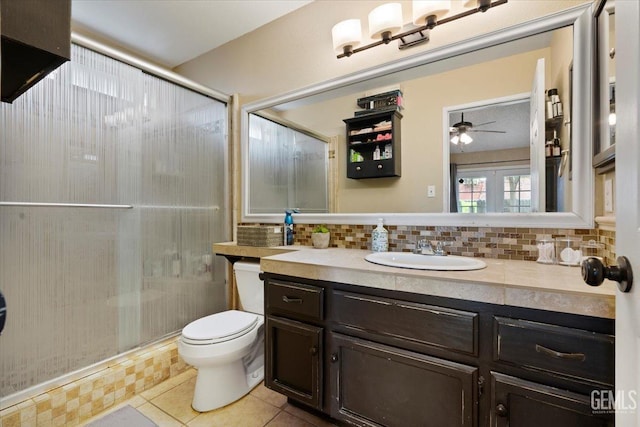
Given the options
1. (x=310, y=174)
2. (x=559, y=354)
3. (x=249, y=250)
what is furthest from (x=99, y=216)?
(x=559, y=354)

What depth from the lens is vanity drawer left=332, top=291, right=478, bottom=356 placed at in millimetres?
962

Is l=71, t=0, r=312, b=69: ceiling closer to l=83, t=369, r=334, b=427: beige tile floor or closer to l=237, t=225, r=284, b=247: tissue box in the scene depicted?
l=237, t=225, r=284, b=247: tissue box

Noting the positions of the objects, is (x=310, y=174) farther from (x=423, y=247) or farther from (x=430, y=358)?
(x=430, y=358)

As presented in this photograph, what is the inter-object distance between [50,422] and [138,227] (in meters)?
1.01

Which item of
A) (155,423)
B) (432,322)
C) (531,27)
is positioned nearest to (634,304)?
(432,322)

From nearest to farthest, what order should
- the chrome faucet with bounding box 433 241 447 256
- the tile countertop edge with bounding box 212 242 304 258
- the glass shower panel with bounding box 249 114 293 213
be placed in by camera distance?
1. the chrome faucet with bounding box 433 241 447 256
2. the tile countertop edge with bounding box 212 242 304 258
3. the glass shower panel with bounding box 249 114 293 213

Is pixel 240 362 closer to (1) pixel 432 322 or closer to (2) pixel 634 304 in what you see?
(1) pixel 432 322

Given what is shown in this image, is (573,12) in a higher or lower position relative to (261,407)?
higher

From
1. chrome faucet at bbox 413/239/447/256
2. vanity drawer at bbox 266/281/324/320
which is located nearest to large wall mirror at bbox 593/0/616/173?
chrome faucet at bbox 413/239/447/256

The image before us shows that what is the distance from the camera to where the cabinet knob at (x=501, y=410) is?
898mm

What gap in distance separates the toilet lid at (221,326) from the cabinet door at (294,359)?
250mm

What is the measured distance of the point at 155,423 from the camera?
1443 millimetres

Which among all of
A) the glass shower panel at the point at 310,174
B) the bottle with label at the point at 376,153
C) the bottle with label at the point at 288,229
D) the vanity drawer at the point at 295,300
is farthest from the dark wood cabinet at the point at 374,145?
the vanity drawer at the point at 295,300

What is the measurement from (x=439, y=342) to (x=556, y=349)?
322 mm
